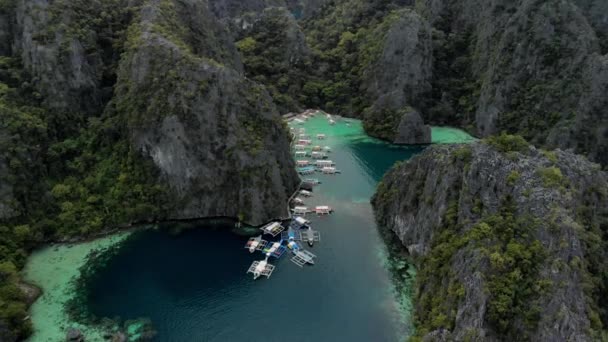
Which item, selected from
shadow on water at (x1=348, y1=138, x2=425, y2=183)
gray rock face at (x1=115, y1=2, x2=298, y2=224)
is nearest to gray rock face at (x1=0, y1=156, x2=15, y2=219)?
gray rock face at (x1=115, y1=2, x2=298, y2=224)

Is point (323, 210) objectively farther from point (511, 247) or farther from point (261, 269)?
point (511, 247)

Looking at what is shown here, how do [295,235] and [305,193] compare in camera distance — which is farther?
[305,193]

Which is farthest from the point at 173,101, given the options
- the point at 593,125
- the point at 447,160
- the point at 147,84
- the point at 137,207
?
the point at 593,125

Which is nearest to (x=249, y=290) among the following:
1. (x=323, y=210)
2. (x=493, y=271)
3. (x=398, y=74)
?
(x=323, y=210)

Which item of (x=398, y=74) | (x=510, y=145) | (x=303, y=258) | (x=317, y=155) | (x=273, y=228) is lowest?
(x=303, y=258)

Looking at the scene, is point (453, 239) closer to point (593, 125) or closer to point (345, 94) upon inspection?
point (593, 125)

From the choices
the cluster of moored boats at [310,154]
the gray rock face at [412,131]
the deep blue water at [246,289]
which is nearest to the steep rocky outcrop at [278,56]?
the cluster of moored boats at [310,154]
